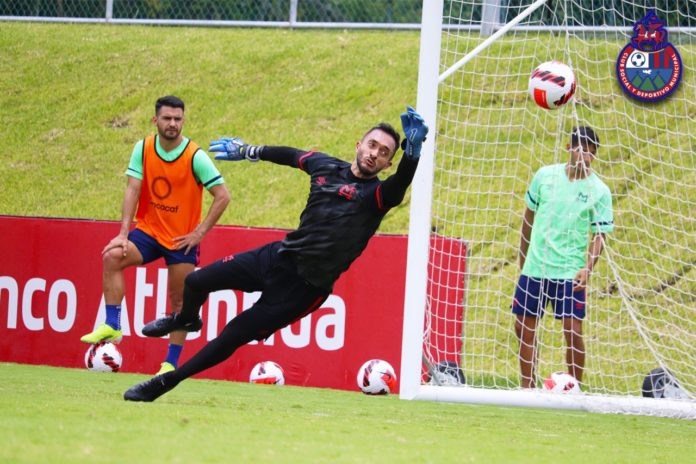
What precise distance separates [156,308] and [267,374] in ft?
4.61

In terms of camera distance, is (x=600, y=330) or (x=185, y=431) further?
(x=600, y=330)

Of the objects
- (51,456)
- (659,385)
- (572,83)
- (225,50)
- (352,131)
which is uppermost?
(225,50)

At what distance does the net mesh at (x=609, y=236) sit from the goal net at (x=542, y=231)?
0.9 inches

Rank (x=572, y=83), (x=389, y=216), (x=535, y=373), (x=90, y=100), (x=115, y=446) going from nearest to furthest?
1. (x=115, y=446)
2. (x=572, y=83)
3. (x=535, y=373)
4. (x=389, y=216)
5. (x=90, y=100)

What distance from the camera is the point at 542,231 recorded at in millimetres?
8617

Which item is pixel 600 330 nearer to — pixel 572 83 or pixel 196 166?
pixel 572 83

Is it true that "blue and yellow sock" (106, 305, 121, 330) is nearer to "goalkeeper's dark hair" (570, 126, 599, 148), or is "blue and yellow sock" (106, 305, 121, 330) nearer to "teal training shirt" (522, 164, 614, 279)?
"teal training shirt" (522, 164, 614, 279)

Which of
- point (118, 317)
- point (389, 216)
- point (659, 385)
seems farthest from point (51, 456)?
point (389, 216)

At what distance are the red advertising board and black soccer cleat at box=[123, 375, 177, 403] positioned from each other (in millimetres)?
3786

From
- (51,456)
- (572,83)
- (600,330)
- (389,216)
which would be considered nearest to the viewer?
(51,456)

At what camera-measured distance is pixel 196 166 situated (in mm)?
8961

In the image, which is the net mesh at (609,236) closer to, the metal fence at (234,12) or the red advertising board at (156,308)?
the red advertising board at (156,308)

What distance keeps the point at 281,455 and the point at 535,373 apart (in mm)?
4662

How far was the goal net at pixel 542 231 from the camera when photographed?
794cm
